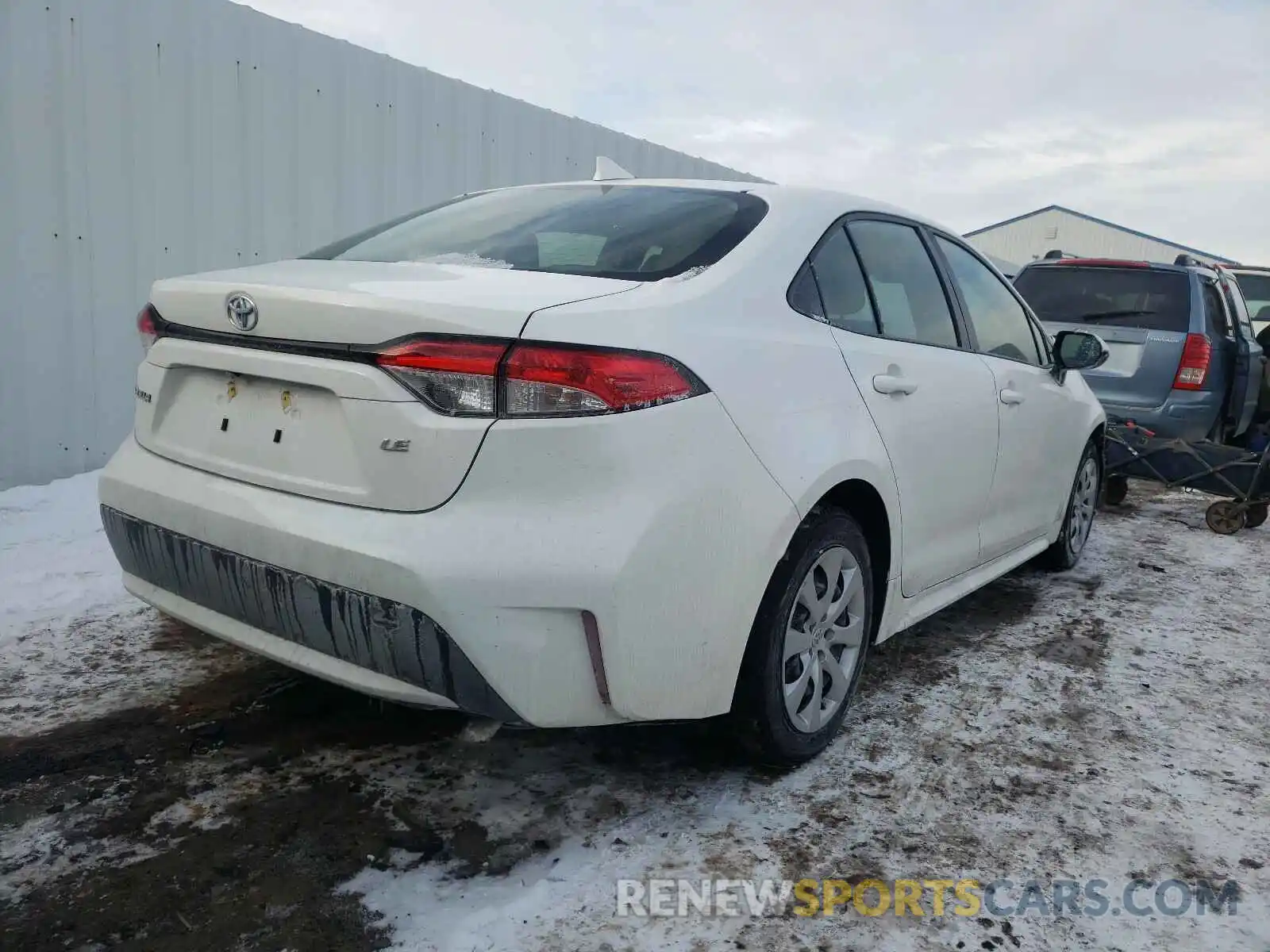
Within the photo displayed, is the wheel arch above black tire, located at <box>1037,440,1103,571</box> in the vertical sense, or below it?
above

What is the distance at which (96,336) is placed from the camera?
215 inches

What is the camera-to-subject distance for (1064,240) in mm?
30688

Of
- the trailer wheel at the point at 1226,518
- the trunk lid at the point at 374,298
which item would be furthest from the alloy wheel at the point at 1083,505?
the trunk lid at the point at 374,298

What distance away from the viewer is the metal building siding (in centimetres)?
2959

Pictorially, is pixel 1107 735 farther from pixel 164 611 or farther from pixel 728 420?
pixel 164 611

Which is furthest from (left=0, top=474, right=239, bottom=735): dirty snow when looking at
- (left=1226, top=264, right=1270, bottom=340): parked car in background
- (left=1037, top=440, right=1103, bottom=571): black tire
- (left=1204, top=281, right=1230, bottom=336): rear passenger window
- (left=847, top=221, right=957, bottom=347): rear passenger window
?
(left=1226, top=264, right=1270, bottom=340): parked car in background

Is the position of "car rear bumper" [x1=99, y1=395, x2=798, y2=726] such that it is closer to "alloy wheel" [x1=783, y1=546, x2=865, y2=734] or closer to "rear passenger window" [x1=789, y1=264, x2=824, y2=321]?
"alloy wheel" [x1=783, y1=546, x2=865, y2=734]

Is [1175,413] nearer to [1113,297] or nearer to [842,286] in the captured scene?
[1113,297]

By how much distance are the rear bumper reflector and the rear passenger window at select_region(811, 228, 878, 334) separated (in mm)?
1421

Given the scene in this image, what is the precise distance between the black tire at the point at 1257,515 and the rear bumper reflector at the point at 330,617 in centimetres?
576

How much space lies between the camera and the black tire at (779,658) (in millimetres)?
2471

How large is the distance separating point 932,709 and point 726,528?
4.60 feet

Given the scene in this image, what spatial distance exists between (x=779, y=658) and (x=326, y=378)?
128cm

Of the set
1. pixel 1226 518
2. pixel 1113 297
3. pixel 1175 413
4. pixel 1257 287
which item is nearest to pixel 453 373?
pixel 1226 518
